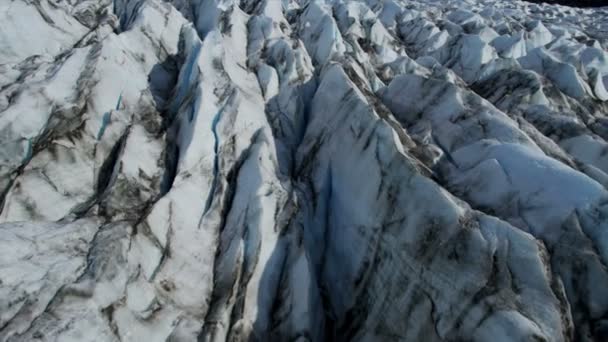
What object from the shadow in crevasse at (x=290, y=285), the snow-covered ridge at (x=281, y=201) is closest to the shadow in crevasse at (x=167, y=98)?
the snow-covered ridge at (x=281, y=201)

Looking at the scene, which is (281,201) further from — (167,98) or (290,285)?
(167,98)

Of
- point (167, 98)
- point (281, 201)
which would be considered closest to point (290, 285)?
point (281, 201)

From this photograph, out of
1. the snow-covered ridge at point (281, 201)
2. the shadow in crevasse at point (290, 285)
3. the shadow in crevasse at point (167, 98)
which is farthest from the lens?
the shadow in crevasse at point (167, 98)

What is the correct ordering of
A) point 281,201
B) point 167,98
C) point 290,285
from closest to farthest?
point 290,285, point 281,201, point 167,98

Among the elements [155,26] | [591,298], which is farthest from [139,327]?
[155,26]

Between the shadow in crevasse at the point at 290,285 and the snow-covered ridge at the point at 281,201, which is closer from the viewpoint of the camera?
the snow-covered ridge at the point at 281,201

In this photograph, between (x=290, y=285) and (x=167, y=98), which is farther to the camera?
(x=167, y=98)

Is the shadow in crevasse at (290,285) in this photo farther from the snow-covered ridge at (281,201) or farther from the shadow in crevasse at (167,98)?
the shadow in crevasse at (167,98)

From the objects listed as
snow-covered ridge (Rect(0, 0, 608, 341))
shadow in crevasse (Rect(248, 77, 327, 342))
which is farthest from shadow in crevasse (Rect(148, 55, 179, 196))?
shadow in crevasse (Rect(248, 77, 327, 342))
